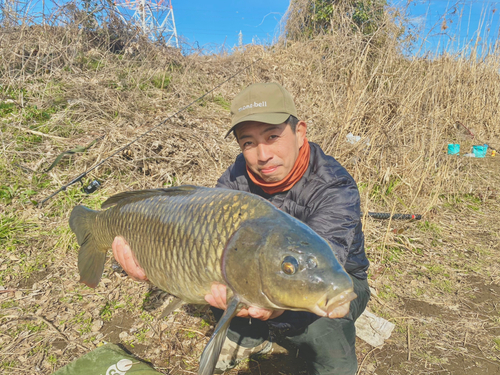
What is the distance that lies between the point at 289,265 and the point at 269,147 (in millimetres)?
756

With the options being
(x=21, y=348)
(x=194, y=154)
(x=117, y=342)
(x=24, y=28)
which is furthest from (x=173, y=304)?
(x=24, y=28)

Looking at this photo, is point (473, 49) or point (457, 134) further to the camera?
point (473, 49)

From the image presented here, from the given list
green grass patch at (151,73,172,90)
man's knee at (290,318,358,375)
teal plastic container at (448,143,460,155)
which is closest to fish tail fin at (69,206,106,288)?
man's knee at (290,318,358,375)

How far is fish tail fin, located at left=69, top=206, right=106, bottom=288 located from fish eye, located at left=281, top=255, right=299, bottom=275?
128cm

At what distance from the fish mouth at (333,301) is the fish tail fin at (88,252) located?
1.39 metres

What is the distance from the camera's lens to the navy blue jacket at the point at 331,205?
4.77 ft

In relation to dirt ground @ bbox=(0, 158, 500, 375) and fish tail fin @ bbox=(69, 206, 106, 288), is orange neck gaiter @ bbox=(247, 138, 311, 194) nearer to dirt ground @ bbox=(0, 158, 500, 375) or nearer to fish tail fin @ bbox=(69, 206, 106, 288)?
dirt ground @ bbox=(0, 158, 500, 375)

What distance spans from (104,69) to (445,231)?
5139 millimetres

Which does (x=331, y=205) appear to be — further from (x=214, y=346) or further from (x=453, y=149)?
(x=453, y=149)

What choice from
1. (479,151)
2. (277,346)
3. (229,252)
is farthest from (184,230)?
(479,151)

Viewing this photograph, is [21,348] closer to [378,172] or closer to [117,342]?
[117,342]

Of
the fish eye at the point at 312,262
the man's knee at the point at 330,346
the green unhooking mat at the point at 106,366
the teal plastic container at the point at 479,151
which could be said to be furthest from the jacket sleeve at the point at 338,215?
the teal plastic container at the point at 479,151

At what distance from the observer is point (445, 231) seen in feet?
11.0

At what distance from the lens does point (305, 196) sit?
1.67 m
